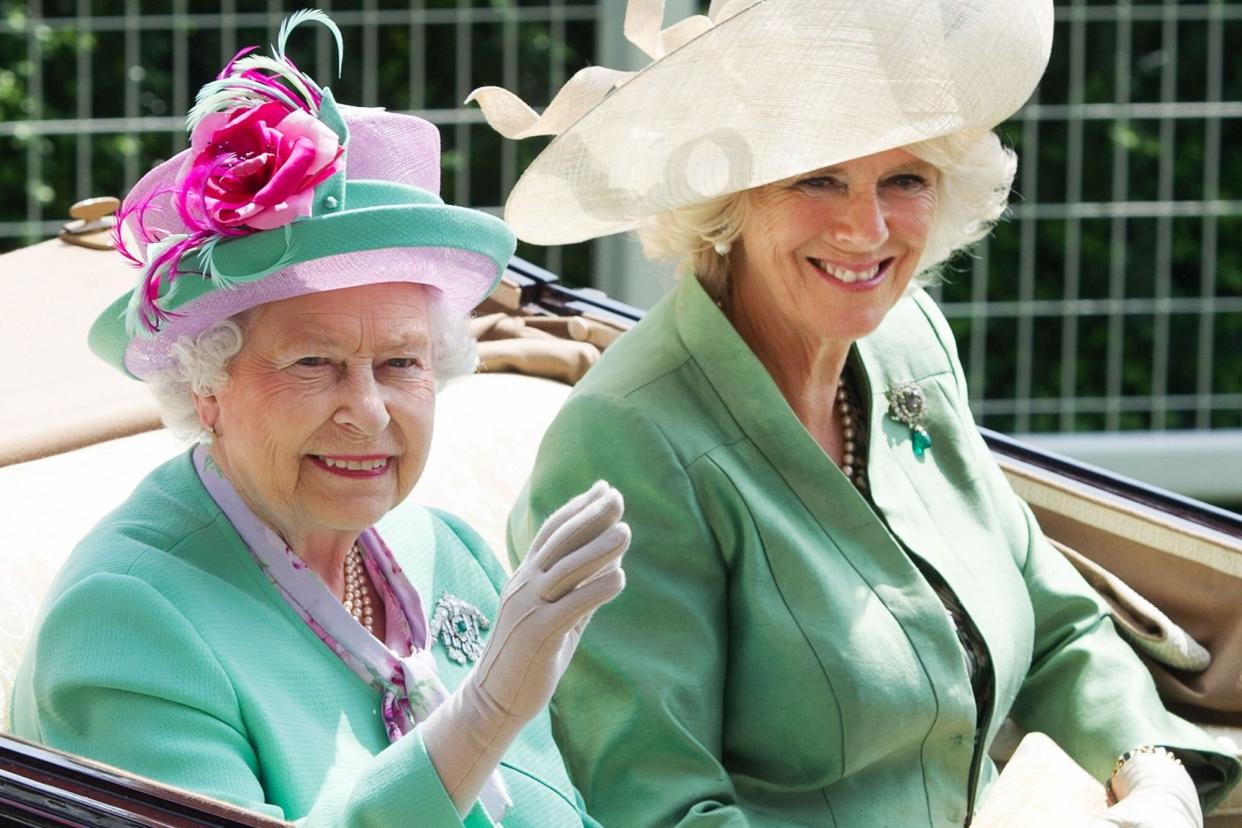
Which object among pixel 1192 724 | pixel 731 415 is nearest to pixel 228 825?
pixel 731 415

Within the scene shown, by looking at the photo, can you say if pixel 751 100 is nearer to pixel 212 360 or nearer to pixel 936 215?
pixel 936 215

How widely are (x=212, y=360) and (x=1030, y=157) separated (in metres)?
4.28

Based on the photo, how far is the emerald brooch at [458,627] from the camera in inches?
91.1

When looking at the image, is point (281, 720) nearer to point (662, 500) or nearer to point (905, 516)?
point (662, 500)

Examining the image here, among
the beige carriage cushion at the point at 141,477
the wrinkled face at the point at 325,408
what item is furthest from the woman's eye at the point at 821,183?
the wrinkled face at the point at 325,408

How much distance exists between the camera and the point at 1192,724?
302 centimetres

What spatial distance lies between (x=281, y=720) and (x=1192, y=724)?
1.45m

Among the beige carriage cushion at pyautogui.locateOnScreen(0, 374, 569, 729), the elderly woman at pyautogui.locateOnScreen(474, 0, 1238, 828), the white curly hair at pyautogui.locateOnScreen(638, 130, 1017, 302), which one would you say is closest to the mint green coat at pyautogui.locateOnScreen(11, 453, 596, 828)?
the beige carriage cushion at pyautogui.locateOnScreen(0, 374, 569, 729)

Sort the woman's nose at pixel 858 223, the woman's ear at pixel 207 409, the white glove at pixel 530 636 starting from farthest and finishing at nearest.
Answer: the woman's nose at pixel 858 223
the woman's ear at pixel 207 409
the white glove at pixel 530 636

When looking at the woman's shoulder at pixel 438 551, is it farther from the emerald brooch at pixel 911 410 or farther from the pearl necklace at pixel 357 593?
the emerald brooch at pixel 911 410

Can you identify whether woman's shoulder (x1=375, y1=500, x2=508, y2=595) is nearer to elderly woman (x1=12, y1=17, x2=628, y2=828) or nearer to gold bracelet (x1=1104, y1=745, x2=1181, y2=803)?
elderly woman (x1=12, y1=17, x2=628, y2=828)

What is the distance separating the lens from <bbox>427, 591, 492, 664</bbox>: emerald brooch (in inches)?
91.1

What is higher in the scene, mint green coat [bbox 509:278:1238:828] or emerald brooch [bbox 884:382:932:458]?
emerald brooch [bbox 884:382:932:458]

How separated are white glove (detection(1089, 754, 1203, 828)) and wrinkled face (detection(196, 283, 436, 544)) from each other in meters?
0.94
